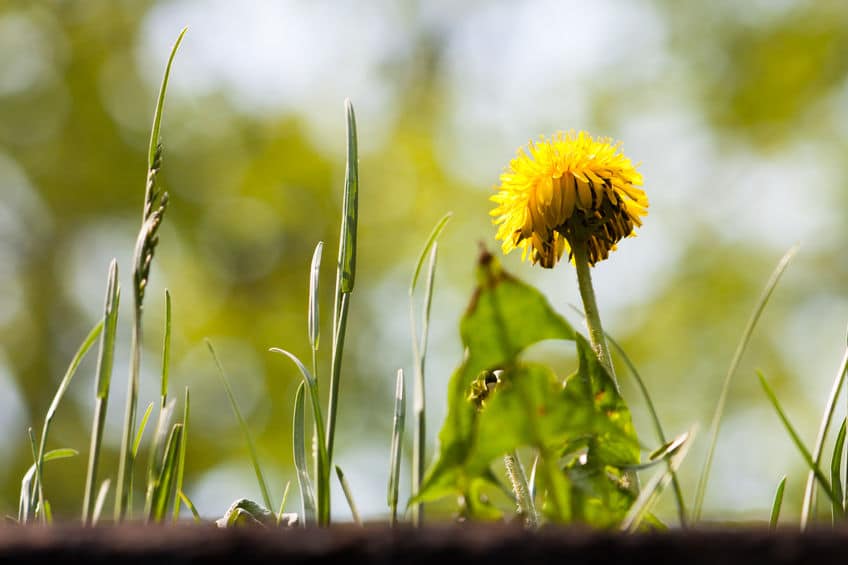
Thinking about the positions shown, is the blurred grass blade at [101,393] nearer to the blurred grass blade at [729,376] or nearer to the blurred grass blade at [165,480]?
the blurred grass blade at [165,480]

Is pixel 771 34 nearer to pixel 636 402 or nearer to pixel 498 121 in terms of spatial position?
pixel 498 121

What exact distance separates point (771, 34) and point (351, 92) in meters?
3.73

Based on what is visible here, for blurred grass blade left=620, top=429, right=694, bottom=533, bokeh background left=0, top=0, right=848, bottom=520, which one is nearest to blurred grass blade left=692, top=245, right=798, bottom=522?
blurred grass blade left=620, top=429, right=694, bottom=533

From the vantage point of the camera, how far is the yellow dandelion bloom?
0.65 metres

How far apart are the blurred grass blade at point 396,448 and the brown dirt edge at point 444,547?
5.8 inches

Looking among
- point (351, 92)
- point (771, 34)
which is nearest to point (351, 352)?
point (351, 92)

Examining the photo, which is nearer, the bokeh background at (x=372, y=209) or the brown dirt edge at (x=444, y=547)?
the brown dirt edge at (x=444, y=547)

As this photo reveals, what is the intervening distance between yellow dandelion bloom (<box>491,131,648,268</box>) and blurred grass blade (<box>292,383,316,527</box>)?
229 millimetres

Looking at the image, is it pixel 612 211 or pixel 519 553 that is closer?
pixel 519 553

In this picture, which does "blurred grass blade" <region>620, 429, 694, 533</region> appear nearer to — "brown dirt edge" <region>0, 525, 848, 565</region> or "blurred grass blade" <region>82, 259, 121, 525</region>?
"brown dirt edge" <region>0, 525, 848, 565</region>

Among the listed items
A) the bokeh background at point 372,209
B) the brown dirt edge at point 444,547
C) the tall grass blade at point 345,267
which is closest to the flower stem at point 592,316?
the tall grass blade at point 345,267

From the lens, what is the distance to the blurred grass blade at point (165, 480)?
0.45 meters

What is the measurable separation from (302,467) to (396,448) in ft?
0.22

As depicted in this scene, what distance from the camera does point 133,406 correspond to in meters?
0.43
